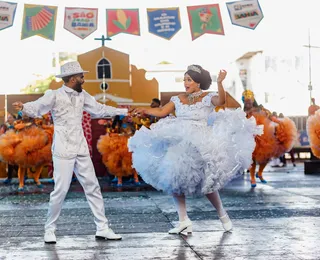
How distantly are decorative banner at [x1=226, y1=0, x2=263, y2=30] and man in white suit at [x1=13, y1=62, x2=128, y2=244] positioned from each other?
1038 centimetres

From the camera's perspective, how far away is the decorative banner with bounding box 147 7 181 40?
18641 mm

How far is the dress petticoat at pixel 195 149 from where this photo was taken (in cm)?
750

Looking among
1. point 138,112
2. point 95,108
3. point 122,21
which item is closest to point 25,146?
point 122,21

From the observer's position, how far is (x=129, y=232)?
8148mm

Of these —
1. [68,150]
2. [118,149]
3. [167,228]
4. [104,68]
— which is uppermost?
[104,68]

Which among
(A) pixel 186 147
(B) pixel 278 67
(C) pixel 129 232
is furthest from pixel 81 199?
(B) pixel 278 67

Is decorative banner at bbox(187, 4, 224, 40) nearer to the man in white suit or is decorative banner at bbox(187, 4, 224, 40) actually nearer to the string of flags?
the string of flags

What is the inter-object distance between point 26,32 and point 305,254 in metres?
13.4

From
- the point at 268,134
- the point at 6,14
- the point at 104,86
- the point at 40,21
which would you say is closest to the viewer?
the point at 268,134

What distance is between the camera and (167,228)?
844 cm

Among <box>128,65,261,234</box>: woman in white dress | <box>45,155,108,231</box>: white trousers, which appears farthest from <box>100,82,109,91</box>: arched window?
<box>45,155,108,231</box>: white trousers

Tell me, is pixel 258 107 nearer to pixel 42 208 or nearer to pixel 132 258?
pixel 42 208

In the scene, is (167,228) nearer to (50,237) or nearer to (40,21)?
(50,237)

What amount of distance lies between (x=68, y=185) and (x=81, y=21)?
456 inches
